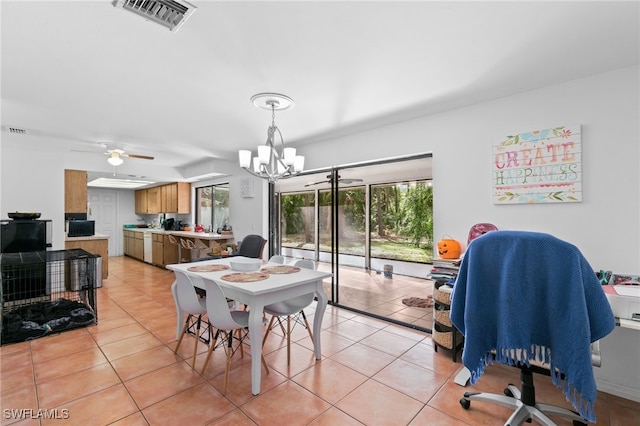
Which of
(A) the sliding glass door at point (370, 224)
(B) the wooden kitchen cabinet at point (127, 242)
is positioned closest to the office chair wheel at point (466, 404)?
(A) the sliding glass door at point (370, 224)

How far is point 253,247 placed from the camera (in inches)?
181

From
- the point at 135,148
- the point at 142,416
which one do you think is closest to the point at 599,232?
the point at 142,416

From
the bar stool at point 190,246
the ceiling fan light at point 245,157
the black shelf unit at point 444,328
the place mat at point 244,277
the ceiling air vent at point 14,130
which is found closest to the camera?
the place mat at point 244,277

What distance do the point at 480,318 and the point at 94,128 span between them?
461 cm

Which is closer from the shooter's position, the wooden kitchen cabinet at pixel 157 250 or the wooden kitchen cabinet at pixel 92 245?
the wooden kitchen cabinet at pixel 92 245

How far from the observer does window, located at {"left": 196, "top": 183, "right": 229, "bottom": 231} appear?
264 inches

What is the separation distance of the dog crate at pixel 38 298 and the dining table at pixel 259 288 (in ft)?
4.91

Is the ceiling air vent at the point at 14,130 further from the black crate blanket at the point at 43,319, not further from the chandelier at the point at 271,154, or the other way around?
the chandelier at the point at 271,154

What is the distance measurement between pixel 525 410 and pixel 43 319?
473 centimetres

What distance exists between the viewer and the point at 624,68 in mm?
2182

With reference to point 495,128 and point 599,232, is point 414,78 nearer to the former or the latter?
point 495,128

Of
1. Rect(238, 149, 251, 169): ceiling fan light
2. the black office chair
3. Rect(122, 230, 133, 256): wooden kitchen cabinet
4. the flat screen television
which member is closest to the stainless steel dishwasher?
Rect(122, 230, 133, 256): wooden kitchen cabinet

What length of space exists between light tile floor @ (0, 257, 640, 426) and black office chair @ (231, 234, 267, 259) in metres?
1.62

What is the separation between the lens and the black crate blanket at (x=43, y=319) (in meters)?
3.06
